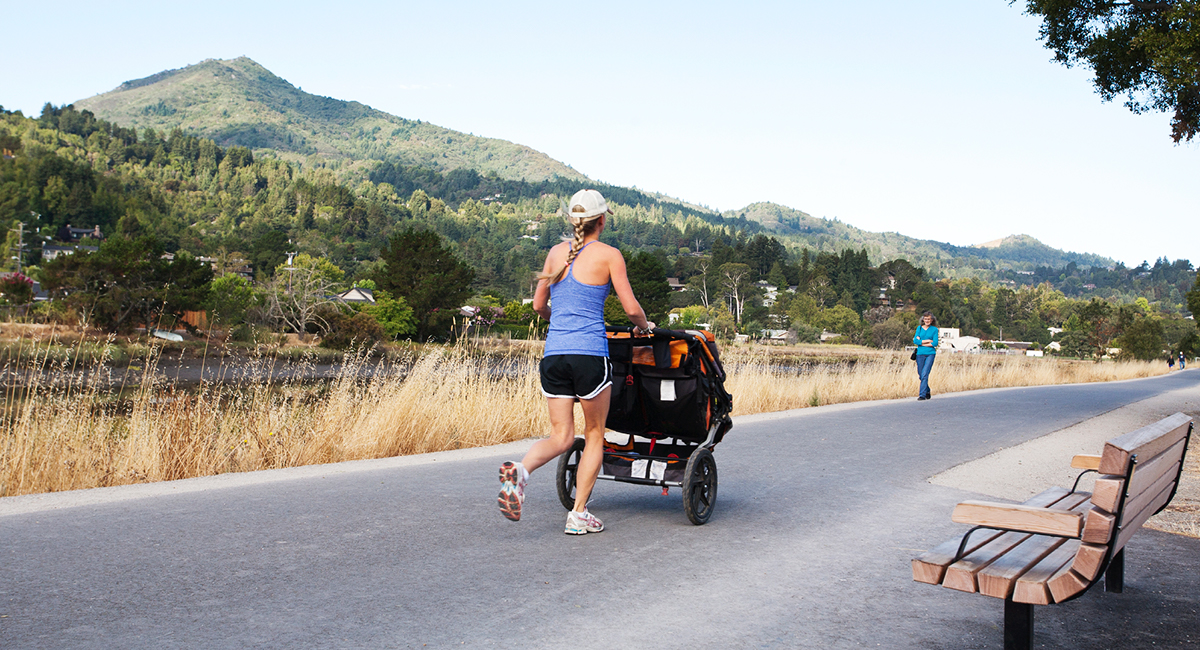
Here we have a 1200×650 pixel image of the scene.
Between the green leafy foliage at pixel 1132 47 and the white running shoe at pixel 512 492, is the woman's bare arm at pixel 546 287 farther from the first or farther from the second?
the green leafy foliage at pixel 1132 47

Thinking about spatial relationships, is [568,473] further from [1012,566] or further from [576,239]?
[1012,566]

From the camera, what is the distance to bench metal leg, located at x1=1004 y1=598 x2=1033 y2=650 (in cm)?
357

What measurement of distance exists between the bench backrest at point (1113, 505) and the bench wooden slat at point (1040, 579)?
33 millimetres

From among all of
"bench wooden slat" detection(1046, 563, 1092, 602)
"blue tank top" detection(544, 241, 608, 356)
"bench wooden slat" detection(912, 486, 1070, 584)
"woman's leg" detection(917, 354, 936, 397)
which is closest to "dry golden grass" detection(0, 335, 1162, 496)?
"blue tank top" detection(544, 241, 608, 356)

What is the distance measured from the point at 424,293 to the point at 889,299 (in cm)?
10949

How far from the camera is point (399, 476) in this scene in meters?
7.78

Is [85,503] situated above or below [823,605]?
below

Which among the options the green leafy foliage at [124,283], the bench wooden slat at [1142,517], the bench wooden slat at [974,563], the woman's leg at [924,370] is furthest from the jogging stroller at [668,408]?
the green leafy foliage at [124,283]

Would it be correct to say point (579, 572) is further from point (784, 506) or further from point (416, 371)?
point (416, 371)

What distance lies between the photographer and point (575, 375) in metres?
5.35

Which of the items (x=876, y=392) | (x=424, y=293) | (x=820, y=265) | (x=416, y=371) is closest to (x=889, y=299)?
(x=820, y=265)

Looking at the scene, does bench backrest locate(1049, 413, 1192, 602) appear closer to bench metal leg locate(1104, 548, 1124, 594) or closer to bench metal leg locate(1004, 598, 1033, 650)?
bench metal leg locate(1004, 598, 1033, 650)

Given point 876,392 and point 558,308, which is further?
point 876,392

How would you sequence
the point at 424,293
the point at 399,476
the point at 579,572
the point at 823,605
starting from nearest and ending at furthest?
the point at 823,605 < the point at 579,572 < the point at 399,476 < the point at 424,293
